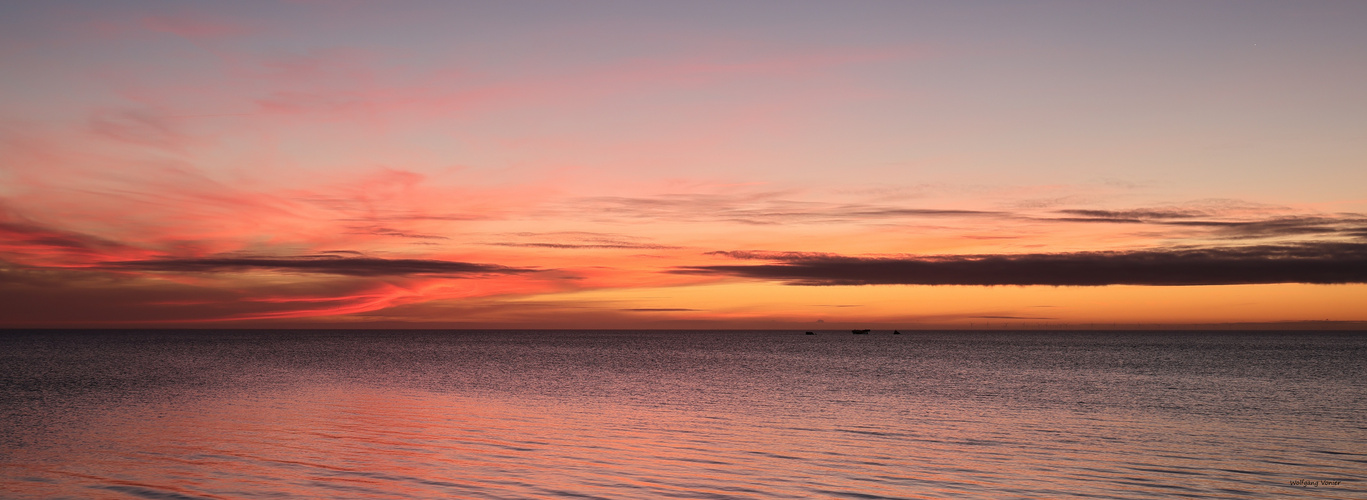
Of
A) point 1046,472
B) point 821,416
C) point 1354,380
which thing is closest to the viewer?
point 1046,472

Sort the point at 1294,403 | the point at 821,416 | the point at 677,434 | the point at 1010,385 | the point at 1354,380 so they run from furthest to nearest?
the point at 1354,380 → the point at 1010,385 → the point at 1294,403 → the point at 821,416 → the point at 677,434

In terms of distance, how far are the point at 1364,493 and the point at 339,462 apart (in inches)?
946

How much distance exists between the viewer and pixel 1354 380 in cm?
6588

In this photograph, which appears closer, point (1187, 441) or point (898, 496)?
point (898, 496)

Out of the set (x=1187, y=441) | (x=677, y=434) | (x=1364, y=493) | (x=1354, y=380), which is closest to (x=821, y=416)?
(x=677, y=434)

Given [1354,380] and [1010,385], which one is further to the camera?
[1354,380]

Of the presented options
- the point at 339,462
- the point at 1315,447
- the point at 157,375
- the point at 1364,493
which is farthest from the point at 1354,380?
the point at 157,375

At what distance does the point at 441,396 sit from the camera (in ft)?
146

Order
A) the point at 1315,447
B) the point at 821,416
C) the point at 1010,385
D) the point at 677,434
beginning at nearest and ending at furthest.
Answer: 1. the point at 1315,447
2. the point at 677,434
3. the point at 821,416
4. the point at 1010,385

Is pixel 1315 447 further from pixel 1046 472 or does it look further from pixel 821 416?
pixel 821 416

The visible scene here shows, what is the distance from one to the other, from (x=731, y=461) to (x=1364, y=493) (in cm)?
1429

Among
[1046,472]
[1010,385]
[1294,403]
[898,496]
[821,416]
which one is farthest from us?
[1010,385]

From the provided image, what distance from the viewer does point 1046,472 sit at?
21781mm

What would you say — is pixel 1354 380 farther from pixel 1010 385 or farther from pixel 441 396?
pixel 441 396
